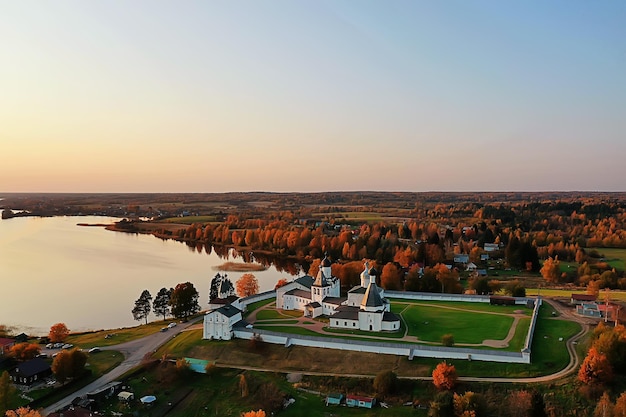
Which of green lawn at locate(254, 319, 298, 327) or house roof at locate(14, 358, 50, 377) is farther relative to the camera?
green lawn at locate(254, 319, 298, 327)

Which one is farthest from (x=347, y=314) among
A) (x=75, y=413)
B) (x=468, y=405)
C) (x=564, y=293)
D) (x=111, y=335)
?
(x=564, y=293)

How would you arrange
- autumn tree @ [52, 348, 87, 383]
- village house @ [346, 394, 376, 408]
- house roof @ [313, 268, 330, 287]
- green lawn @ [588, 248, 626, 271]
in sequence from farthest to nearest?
green lawn @ [588, 248, 626, 271]
house roof @ [313, 268, 330, 287]
autumn tree @ [52, 348, 87, 383]
village house @ [346, 394, 376, 408]

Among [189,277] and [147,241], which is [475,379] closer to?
[189,277]

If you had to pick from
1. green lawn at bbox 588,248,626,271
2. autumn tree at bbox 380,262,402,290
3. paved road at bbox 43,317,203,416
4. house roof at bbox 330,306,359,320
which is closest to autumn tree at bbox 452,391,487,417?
house roof at bbox 330,306,359,320

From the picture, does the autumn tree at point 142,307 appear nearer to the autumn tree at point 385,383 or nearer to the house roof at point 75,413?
the house roof at point 75,413

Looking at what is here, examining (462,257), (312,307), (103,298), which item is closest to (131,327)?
(103,298)

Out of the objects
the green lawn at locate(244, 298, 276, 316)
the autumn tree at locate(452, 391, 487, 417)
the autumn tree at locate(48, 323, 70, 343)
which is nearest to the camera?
the autumn tree at locate(452, 391, 487, 417)

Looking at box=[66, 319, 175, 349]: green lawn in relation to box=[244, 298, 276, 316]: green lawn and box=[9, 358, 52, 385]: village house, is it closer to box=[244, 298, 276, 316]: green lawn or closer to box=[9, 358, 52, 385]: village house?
box=[9, 358, 52, 385]: village house

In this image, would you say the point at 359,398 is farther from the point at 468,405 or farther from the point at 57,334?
the point at 57,334
